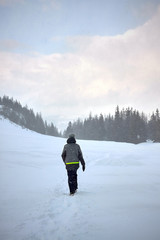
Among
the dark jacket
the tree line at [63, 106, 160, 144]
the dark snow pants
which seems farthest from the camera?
the tree line at [63, 106, 160, 144]

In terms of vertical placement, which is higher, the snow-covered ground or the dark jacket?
the dark jacket

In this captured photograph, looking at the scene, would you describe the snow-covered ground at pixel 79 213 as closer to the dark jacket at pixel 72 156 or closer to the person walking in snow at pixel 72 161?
the person walking in snow at pixel 72 161

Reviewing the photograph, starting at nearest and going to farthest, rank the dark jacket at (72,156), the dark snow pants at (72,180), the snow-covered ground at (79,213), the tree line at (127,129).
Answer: the snow-covered ground at (79,213) < the dark snow pants at (72,180) < the dark jacket at (72,156) < the tree line at (127,129)

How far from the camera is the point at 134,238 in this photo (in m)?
2.25

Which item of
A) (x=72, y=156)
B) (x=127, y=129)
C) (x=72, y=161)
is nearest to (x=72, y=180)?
(x=72, y=161)

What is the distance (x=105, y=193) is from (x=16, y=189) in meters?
3.06

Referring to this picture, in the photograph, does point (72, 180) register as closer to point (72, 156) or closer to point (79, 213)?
point (72, 156)

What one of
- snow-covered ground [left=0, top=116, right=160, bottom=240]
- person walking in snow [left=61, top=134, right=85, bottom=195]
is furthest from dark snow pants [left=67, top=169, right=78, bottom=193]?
snow-covered ground [left=0, top=116, right=160, bottom=240]

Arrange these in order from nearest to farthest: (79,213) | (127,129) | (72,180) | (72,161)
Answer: (79,213) → (72,180) → (72,161) → (127,129)

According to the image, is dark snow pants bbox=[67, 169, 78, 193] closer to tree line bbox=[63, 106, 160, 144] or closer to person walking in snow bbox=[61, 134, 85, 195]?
person walking in snow bbox=[61, 134, 85, 195]

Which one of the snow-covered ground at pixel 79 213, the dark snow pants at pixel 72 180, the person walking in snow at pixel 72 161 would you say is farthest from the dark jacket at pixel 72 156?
the snow-covered ground at pixel 79 213

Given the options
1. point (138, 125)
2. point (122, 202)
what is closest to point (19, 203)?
point (122, 202)

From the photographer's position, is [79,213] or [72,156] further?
[72,156]

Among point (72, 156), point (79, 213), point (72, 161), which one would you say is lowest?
point (79, 213)
